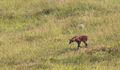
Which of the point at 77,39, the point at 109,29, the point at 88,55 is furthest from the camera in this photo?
the point at 109,29

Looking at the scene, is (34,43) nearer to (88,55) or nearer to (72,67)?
(88,55)

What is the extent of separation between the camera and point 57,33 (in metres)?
16.2

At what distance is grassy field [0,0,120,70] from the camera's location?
1172 centimetres

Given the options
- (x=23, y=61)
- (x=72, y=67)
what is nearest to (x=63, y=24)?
(x=23, y=61)

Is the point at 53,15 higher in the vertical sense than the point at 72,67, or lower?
lower

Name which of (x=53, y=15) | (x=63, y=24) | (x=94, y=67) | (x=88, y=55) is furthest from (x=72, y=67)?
(x=53, y=15)

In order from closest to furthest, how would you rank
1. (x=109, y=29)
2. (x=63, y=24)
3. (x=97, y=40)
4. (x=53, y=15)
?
(x=97, y=40) < (x=109, y=29) < (x=63, y=24) < (x=53, y=15)

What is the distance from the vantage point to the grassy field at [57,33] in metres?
11.7

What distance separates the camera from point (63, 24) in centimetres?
1730

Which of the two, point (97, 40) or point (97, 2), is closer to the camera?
point (97, 40)

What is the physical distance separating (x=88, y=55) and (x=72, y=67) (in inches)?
59.6

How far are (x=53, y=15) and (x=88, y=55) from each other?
7653 mm

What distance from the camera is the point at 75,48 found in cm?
1315

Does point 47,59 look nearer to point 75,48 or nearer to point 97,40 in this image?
point 75,48
